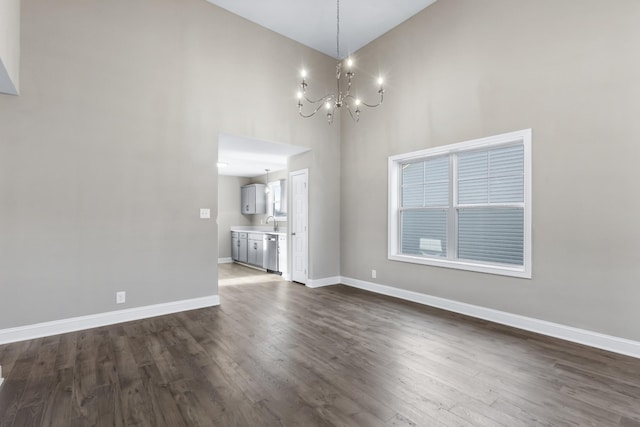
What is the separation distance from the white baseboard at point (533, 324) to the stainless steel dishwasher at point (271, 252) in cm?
296

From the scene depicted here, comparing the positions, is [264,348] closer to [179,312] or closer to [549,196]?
→ [179,312]

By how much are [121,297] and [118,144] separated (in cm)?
187

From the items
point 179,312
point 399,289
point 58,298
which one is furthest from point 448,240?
point 58,298

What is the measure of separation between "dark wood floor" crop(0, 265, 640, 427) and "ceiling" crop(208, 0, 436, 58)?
14.5ft

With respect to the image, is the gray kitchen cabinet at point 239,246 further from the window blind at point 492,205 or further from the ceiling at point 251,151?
the window blind at point 492,205

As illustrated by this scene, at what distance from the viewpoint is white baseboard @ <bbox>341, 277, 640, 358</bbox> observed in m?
2.82

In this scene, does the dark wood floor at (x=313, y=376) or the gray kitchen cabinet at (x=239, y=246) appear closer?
the dark wood floor at (x=313, y=376)

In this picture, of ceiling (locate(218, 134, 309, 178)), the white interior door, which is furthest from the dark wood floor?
ceiling (locate(218, 134, 309, 178))

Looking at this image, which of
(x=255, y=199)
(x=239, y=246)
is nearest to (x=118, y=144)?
(x=239, y=246)

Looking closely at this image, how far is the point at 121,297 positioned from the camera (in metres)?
3.67

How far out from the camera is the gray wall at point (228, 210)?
9.14 m

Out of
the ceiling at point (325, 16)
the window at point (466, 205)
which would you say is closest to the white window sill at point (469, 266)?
the window at point (466, 205)

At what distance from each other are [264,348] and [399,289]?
8.48 feet

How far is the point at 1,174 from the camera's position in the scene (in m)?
3.05
